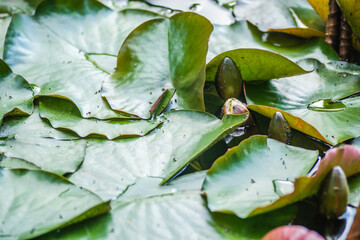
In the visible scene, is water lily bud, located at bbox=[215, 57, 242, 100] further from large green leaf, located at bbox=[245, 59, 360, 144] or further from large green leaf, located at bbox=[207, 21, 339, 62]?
large green leaf, located at bbox=[207, 21, 339, 62]

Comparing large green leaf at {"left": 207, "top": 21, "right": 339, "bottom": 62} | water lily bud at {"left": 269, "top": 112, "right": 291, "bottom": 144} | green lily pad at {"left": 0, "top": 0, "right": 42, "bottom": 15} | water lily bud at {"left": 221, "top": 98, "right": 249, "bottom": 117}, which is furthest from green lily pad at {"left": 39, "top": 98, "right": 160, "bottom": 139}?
green lily pad at {"left": 0, "top": 0, "right": 42, "bottom": 15}

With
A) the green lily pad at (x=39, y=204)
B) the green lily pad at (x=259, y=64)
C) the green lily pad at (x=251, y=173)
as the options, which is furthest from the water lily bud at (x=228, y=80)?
the green lily pad at (x=39, y=204)

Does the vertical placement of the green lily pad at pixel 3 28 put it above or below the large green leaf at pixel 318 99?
above

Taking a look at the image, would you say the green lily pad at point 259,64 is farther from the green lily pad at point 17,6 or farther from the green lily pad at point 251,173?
the green lily pad at point 17,6

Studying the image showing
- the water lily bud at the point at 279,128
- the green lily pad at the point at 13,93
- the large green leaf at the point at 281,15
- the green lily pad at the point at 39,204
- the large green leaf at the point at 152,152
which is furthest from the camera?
the large green leaf at the point at 281,15

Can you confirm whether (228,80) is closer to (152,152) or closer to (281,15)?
(152,152)

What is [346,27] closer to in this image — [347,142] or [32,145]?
[347,142]

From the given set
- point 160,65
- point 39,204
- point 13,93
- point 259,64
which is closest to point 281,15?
point 259,64
